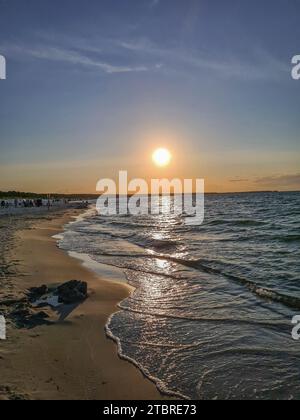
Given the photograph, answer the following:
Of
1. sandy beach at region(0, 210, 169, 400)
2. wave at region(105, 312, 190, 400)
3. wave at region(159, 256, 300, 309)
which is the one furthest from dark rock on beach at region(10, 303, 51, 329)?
wave at region(159, 256, 300, 309)

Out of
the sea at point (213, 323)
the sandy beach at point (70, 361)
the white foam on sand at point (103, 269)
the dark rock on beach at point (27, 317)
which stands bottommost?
→ the white foam on sand at point (103, 269)

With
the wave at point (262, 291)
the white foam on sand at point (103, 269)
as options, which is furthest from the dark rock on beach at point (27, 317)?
the wave at point (262, 291)

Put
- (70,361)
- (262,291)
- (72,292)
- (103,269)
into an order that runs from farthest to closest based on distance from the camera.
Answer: (103,269) < (262,291) < (72,292) < (70,361)

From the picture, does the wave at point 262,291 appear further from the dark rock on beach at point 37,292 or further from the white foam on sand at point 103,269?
the dark rock on beach at point 37,292

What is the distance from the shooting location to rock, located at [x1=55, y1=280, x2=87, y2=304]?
9.03 meters

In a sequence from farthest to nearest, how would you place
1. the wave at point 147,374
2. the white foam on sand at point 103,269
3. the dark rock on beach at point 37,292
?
the white foam on sand at point 103,269 → the dark rock on beach at point 37,292 → the wave at point 147,374

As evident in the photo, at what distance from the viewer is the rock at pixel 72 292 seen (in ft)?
29.6

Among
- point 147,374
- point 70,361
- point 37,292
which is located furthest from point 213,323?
point 37,292

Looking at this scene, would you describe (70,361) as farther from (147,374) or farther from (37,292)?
(37,292)

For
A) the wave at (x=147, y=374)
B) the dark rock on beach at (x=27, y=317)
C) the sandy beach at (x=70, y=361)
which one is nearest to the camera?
the sandy beach at (x=70, y=361)

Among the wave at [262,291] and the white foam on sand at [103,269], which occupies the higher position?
the wave at [262,291]

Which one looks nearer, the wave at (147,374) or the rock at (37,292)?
the wave at (147,374)

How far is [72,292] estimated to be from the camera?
9258 millimetres

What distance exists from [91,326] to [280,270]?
7.98m
